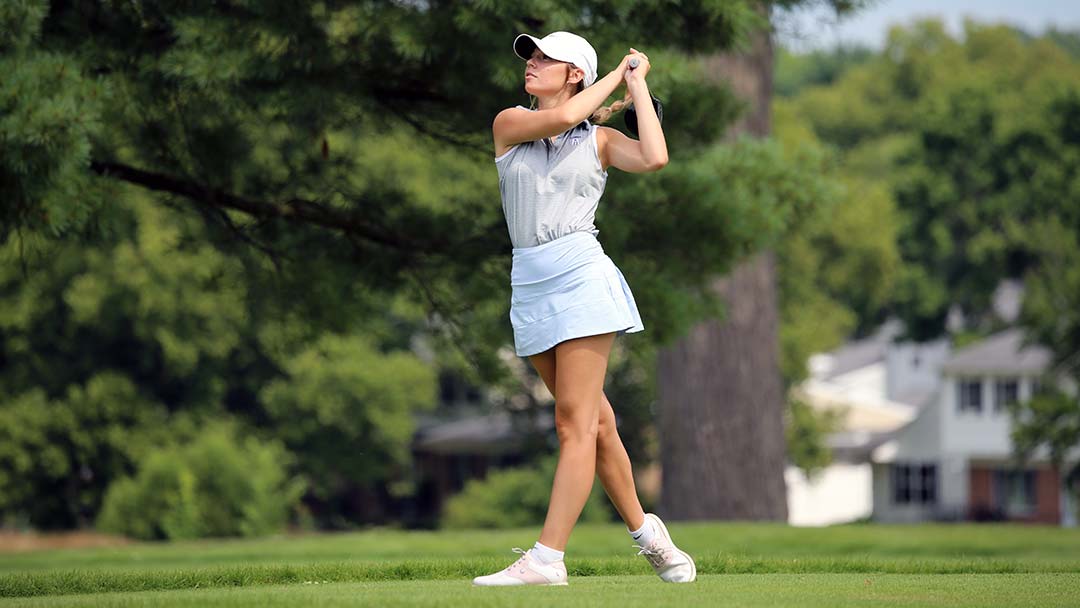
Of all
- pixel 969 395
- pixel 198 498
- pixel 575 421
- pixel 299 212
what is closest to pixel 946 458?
pixel 969 395

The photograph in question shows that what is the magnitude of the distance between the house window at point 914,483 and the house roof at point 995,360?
170 inches

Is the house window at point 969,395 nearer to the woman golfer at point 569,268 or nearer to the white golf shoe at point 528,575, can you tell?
the woman golfer at point 569,268

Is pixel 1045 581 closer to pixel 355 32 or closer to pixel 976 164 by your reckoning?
pixel 355 32

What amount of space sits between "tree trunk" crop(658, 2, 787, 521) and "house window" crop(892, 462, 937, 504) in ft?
119

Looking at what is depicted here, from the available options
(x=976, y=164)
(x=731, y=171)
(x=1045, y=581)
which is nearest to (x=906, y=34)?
(x=976, y=164)

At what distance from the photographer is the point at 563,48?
6289mm

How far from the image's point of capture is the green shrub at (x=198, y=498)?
36.8m

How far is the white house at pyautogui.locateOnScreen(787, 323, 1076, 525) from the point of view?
51.3m

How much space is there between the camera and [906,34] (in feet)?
303

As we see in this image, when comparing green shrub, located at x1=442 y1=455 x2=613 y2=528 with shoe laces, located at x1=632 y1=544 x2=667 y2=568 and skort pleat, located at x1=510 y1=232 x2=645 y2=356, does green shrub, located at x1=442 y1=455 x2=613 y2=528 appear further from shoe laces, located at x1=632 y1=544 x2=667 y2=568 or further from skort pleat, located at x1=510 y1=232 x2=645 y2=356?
skort pleat, located at x1=510 y1=232 x2=645 y2=356

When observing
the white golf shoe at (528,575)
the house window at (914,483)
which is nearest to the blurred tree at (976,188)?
the house window at (914,483)

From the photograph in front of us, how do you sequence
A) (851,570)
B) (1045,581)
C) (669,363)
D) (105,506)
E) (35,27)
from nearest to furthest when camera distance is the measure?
(1045,581)
(851,570)
(35,27)
(669,363)
(105,506)

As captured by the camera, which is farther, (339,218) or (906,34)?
(906,34)

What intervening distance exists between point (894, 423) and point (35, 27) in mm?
51096
